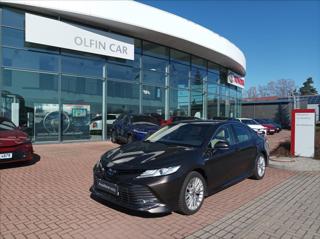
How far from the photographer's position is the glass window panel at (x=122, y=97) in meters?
16.8

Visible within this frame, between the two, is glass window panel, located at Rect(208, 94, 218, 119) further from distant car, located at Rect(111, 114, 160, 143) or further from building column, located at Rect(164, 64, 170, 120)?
distant car, located at Rect(111, 114, 160, 143)

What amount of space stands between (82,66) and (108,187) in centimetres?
1202

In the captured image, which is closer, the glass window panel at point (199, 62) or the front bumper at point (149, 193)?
the front bumper at point (149, 193)

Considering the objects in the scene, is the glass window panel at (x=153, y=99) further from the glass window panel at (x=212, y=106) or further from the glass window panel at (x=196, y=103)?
the glass window panel at (x=212, y=106)

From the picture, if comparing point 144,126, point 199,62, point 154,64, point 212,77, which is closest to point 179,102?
point 154,64

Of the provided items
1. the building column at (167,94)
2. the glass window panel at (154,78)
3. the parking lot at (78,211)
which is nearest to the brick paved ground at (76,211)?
the parking lot at (78,211)

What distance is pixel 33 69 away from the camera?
1391cm

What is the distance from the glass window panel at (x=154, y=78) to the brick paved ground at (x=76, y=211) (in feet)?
38.6

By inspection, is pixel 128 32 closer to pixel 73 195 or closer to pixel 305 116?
pixel 305 116

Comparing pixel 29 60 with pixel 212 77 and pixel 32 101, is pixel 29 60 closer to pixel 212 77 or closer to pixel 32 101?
pixel 32 101

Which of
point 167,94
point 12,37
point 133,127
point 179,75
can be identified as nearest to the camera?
point 133,127

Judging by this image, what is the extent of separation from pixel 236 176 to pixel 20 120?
1073cm

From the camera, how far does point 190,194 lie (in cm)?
487

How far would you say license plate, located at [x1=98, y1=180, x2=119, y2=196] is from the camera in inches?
181
